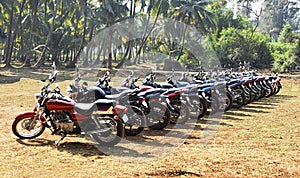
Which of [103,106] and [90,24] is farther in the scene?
[90,24]

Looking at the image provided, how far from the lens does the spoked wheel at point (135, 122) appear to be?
5.96m

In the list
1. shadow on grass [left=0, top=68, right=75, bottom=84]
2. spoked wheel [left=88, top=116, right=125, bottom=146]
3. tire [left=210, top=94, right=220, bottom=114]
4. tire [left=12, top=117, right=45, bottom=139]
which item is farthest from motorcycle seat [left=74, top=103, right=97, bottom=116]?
shadow on grass [left=0, top=68, right=75, bottom=84]

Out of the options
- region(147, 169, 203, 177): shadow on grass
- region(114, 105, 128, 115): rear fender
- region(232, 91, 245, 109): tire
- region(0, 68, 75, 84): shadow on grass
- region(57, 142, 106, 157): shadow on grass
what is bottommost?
region(57, 142, 106, 157): shadow on grass

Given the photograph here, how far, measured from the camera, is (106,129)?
5.24 m

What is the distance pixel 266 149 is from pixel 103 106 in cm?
257

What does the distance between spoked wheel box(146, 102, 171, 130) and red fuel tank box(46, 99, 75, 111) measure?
1.71 m

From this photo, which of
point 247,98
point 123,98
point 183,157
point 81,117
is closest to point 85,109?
point 81,117

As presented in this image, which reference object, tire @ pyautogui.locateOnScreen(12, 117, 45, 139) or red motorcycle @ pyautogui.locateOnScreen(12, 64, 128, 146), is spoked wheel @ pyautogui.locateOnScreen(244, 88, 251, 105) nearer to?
red motorcycle @ pyautogui.locateOnScreen(12, 64, 128, 146)

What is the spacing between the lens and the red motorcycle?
17.2 ft

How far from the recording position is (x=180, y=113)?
23.6 feet

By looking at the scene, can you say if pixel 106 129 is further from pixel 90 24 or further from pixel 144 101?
pixel 90 24

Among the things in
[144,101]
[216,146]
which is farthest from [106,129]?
[216,146]

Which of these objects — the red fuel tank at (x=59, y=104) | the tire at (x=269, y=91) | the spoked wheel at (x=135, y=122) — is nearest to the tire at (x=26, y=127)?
the red fuel tank at (x=59, y=104)

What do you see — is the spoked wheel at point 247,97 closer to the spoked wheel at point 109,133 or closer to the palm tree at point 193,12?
the spoked wheel at point 109,133
